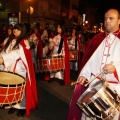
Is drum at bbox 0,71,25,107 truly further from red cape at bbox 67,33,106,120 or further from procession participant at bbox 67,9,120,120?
procession participant at bbox 67,9,120,120

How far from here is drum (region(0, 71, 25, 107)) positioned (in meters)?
3.64

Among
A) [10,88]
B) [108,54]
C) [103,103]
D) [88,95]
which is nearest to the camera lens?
[103,103]

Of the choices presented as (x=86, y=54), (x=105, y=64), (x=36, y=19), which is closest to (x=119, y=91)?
(x=105, y=64)

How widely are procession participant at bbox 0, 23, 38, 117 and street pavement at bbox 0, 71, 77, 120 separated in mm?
269

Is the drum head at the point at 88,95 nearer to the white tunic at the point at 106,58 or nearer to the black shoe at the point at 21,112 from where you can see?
the white tunic at the point at 106,58

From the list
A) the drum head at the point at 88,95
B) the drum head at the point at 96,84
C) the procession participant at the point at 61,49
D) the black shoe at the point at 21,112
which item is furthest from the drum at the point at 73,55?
the drum head at the point at 88,95

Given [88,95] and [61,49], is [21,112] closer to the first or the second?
[88,95]

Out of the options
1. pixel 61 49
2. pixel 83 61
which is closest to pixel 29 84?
pixel 83 61

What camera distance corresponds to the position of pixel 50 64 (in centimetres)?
762

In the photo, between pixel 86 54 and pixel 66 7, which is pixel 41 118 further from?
pixel 66 7

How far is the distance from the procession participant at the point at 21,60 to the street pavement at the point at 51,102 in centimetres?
27

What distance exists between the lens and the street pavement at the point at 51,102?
209 inches

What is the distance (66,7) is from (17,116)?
35.5m

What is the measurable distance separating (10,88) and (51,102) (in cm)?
277
